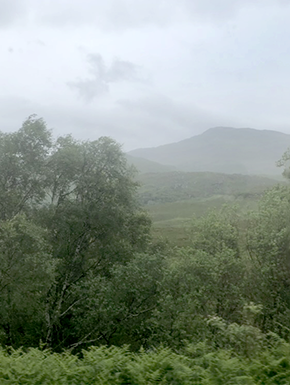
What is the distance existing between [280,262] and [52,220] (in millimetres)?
17576

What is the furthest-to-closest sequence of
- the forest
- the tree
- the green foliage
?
the tree → the forest → the green foliage

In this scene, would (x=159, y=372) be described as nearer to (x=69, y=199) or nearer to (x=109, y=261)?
(x=109, y=261)

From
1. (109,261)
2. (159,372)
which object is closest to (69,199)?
(109,261)

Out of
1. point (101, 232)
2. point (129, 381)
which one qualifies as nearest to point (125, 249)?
point (101, 232)

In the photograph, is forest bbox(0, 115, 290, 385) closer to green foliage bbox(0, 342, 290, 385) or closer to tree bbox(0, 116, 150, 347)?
tree bbox(0, 116, 150, 347)

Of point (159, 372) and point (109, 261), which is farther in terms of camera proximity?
point (109, 261)

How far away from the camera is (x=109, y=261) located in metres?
33.1

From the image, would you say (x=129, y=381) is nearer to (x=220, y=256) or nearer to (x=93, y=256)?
(x=220, y=256)

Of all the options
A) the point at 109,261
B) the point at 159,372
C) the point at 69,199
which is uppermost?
the point at 69,199

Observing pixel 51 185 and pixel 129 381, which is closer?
pixel 129 381

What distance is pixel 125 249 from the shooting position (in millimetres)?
32938

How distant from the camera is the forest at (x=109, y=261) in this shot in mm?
24719

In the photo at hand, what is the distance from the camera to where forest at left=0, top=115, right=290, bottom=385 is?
81.1 feet

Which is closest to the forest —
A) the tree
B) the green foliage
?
the tree
